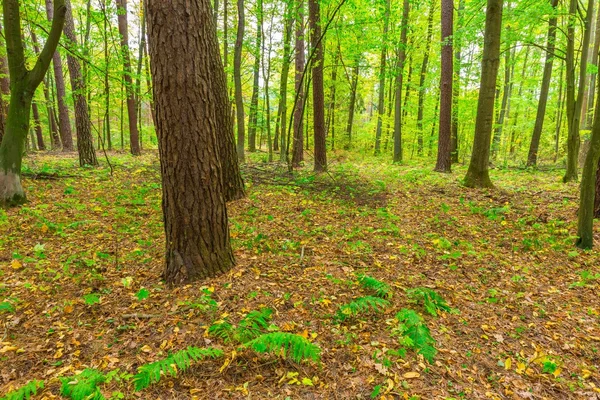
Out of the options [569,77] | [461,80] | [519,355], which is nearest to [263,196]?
[519,355]

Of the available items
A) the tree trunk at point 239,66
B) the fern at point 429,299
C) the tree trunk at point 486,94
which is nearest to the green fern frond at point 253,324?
the fern at point 429,299

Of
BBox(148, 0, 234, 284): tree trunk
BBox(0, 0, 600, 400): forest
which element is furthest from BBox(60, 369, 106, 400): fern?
BBox(148, 0, 234, 284): tree trunk

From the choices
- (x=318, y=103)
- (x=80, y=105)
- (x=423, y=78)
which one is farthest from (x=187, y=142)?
(x=423, y=78)

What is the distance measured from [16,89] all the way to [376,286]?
746 cm

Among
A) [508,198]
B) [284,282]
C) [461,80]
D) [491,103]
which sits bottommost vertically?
[284,282]

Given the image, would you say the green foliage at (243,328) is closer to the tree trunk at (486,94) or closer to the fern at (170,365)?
the fern at (170,365)

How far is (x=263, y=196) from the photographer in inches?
294

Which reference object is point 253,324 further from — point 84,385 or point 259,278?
point 84,385

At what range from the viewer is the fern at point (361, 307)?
11.4 feet

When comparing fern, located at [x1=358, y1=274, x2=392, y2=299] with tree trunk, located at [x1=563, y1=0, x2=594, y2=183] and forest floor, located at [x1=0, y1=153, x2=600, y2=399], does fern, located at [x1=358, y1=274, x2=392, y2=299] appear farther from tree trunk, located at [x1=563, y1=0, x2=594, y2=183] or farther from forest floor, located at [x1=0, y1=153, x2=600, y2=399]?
tree trunk, located at [x1=563, y1=0, x2=594, y2=183]

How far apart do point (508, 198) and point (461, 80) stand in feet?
35.3

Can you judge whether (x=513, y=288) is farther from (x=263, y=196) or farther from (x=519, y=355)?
(x=263, y=196)

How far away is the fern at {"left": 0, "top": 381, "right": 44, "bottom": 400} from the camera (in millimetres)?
2284

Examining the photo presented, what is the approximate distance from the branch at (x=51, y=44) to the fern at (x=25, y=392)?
242 inches
